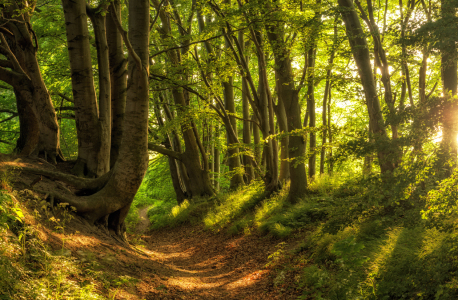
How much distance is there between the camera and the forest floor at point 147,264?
3.80 meters

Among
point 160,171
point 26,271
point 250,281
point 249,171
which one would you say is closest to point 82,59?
point 26,271

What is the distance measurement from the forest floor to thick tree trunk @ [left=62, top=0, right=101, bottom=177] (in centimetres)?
64

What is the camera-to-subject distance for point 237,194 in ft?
41.2

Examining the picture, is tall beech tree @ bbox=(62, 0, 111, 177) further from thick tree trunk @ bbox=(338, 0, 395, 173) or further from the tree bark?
thick tree trunk @ bbox=(338, 0, 395, 173)

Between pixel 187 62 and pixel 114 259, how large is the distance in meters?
6.96

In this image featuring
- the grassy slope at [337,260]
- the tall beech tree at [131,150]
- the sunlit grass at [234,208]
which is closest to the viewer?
the grassy slope at [337,260]

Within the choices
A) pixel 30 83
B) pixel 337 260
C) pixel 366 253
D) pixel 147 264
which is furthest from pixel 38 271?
pixel 30 83

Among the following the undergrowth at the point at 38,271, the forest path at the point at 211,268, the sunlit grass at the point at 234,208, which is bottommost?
the forest path at the point at 211,268

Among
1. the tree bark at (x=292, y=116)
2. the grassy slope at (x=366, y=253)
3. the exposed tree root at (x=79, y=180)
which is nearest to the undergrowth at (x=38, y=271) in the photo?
the exposed tree root at (x=79, y=180)

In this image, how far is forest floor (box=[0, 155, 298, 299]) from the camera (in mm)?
3796

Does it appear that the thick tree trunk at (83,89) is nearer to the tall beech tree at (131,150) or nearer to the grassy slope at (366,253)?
the tall beech tree at (131,150)

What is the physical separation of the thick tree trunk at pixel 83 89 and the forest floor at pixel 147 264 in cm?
64

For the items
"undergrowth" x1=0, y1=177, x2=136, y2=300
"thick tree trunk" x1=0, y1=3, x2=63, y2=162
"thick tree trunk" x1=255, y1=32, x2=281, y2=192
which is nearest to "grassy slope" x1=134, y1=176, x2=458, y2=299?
"thick tree trunk" x1=255, y1=32, x2=281, y2=192

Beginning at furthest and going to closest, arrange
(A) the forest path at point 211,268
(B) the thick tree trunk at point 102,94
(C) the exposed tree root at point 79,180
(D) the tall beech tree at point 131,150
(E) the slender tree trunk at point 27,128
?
(E) the slender tree trunk at point 27,128, (B) the thick tree trunk at point 102,94, (D) the tall beech tree at point 131,150, (C) the exposed tree root at point 79,180, (A) the forest path at point 211,268
